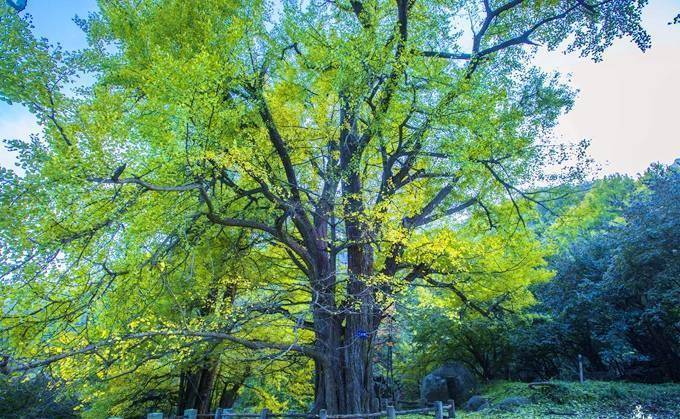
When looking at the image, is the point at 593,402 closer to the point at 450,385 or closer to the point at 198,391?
the point at 450,385

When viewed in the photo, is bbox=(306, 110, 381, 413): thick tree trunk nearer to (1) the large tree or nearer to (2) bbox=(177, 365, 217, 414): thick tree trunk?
(1) the large tree

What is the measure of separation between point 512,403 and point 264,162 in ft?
29.3

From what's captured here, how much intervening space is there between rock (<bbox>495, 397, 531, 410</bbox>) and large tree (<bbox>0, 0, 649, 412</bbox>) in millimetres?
3060

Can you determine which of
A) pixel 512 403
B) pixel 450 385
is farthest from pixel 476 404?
pixel 450 385

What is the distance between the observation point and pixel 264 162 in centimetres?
632

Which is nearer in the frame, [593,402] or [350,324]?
[350,324]

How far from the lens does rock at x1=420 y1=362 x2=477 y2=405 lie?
12922 mm

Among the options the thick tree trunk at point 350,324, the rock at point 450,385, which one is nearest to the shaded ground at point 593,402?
the rock at point 450,385

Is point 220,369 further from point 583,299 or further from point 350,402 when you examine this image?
point 583,299

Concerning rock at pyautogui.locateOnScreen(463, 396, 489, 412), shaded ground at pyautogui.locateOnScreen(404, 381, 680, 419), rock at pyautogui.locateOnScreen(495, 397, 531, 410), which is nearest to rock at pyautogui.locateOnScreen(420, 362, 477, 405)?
rock at pyautogui.locateOnScreen(463, 396, 489, 412)

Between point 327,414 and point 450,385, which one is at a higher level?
point 327,414

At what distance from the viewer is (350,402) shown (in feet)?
22.0

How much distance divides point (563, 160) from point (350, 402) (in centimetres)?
554

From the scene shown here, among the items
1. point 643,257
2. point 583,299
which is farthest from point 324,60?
point 583,299
